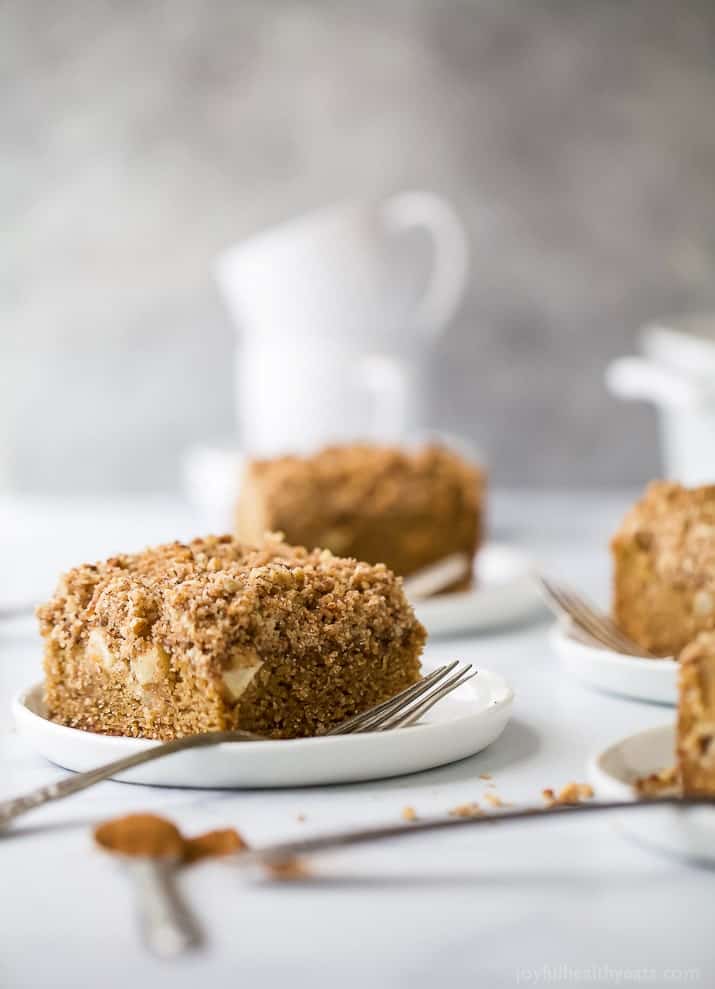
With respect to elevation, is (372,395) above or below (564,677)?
above

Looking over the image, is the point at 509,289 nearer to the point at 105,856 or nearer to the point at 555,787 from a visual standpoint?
the point at 555,787

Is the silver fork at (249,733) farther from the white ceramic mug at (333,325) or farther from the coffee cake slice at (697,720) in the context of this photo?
the white ceramic mug at (333,325)

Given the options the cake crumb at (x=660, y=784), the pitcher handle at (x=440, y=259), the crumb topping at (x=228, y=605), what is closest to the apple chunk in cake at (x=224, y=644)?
the crumb topping at (x=228, y=605)

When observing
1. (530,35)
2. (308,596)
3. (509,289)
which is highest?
(530,35)

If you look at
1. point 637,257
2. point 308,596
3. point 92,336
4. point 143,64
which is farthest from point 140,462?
point 308,596

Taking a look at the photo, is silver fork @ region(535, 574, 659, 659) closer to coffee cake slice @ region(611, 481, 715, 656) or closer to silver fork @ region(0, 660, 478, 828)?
coffee cake slice @ region(611, 481, 715, 656)

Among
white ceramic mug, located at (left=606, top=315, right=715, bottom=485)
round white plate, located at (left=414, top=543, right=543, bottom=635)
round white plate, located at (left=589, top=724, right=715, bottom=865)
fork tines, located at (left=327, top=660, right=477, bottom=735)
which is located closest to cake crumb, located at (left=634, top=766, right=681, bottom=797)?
round white plate, located at (left=589, top=724, right=715, bottom=865)

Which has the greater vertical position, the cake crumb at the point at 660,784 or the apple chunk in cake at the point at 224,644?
the apple chunk in cake at the point at 224,644
